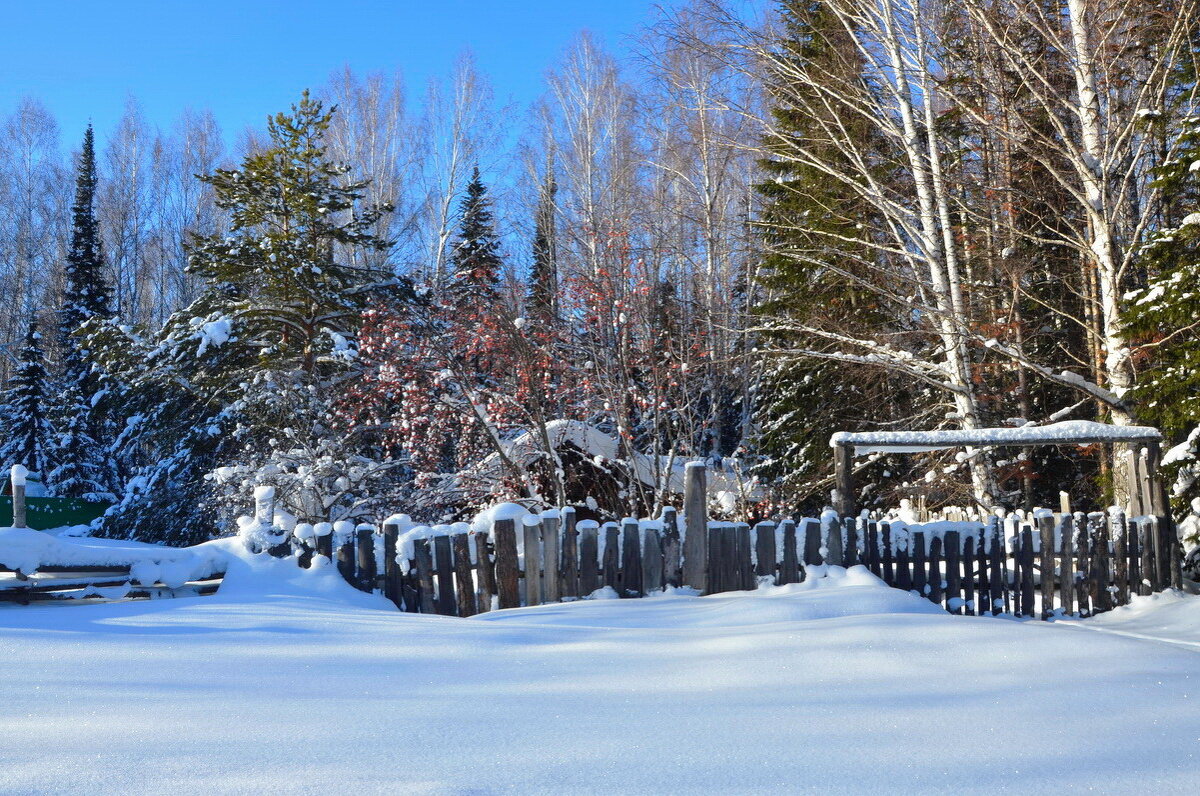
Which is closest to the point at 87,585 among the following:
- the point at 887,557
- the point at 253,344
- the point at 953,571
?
the point at 887,557

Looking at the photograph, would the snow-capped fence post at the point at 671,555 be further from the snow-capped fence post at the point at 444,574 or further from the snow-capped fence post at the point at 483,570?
the snow-capped fence post at the point at 444,574

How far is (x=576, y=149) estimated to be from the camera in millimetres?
26359

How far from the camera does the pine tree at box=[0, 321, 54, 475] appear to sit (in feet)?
89.6

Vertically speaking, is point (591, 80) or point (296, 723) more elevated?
point (591, 80)

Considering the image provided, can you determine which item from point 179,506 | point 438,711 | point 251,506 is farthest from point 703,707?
point 179,506

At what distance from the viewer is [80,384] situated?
89.6 ft

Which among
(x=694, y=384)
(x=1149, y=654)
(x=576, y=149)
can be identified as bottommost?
(x=1149, y=654)

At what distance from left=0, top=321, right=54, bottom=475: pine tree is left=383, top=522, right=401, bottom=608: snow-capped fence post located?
25815mm

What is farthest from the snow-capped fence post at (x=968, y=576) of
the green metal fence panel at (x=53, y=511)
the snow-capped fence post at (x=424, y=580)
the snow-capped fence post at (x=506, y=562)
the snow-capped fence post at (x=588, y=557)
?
the green metal fence panel at (x=53, y=511)

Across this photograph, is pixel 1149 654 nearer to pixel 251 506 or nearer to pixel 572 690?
pixel 572 690

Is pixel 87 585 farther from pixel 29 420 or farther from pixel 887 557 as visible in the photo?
pixel 29 420

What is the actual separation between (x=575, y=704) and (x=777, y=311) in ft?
48.8

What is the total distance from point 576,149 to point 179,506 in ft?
50.6

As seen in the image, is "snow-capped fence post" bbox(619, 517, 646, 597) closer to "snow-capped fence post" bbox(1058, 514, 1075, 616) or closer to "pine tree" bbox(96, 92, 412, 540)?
"snow-capped fence post" bbox(1058, 514, 1075, 616)
